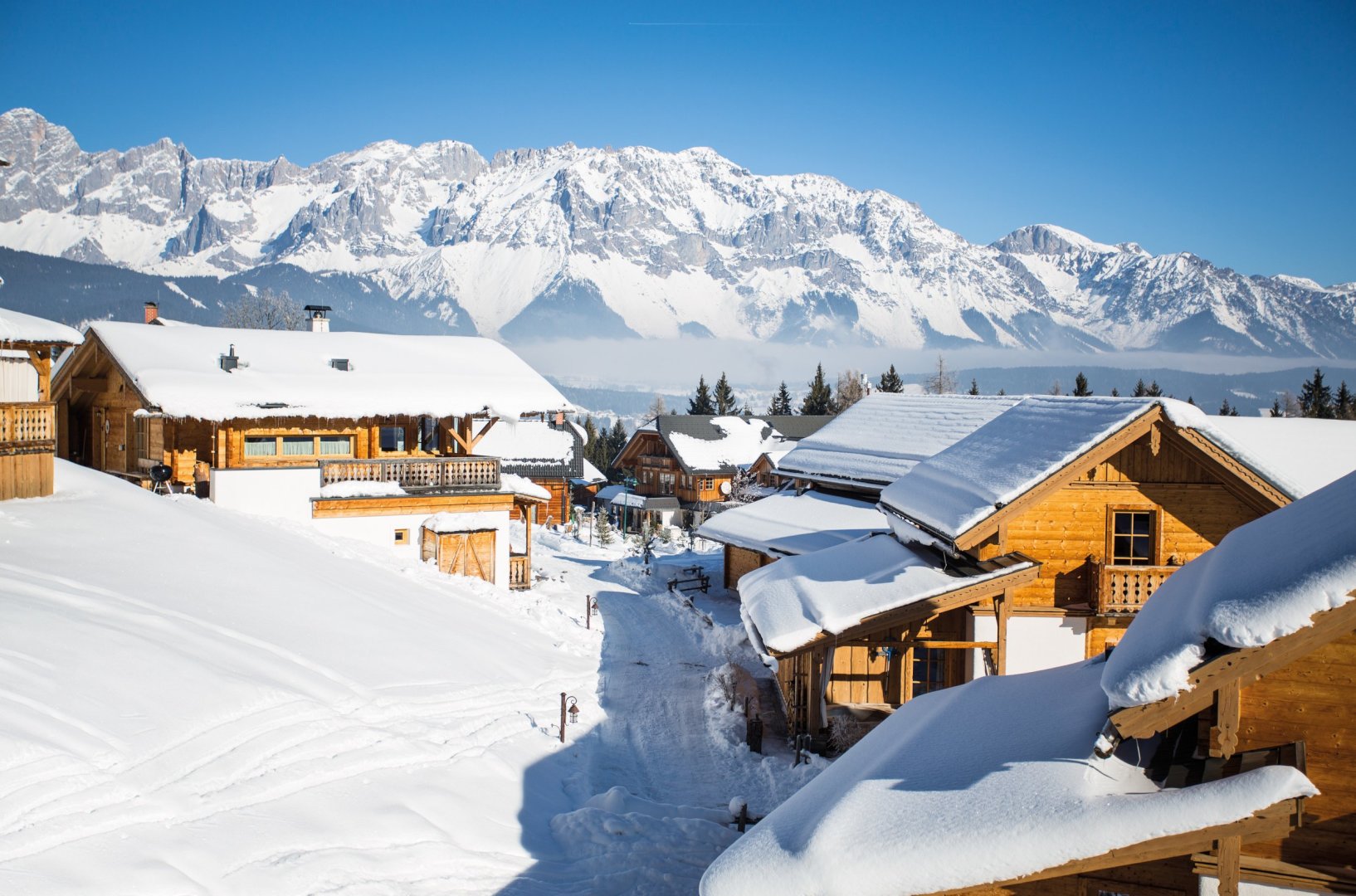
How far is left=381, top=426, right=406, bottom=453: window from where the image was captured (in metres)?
30.6

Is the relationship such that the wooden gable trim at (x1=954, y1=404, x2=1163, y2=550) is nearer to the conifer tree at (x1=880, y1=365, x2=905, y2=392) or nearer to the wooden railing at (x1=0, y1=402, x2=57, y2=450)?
the wooden railing at (x1=0, y1=402, x2=57, y2=450)

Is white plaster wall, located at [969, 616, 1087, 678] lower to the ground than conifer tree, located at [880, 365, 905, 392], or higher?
lower

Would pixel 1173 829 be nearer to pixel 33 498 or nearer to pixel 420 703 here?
pixel 420 703

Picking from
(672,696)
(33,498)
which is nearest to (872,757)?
(672,696)

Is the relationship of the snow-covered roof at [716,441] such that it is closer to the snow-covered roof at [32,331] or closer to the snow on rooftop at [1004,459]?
the snow on rooftop at [1004,459]

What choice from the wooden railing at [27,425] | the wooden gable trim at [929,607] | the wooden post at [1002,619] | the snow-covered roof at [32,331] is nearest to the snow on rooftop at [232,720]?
the wooden railing at [27,425]

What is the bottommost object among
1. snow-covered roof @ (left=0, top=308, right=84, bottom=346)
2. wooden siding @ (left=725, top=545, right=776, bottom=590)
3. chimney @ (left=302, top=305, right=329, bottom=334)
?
wooden siding @ (left=725, top=545, right=776, bottom=590)

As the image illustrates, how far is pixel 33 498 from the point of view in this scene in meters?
19.2

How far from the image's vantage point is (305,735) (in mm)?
12477

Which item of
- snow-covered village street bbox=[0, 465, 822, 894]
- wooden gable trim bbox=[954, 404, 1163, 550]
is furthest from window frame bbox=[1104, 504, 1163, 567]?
snow-covered village street bbox=[0, 465, 822, 894]

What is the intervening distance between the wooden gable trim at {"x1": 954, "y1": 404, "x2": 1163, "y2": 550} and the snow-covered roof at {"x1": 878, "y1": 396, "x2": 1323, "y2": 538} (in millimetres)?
136

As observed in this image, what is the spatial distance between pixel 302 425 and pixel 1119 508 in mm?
22483

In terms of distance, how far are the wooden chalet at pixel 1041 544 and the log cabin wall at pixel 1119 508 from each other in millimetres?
23

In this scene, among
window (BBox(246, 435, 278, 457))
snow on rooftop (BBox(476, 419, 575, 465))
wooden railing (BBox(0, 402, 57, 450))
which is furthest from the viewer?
snow on rooftop (BBox(476, 419, 575, 465))
